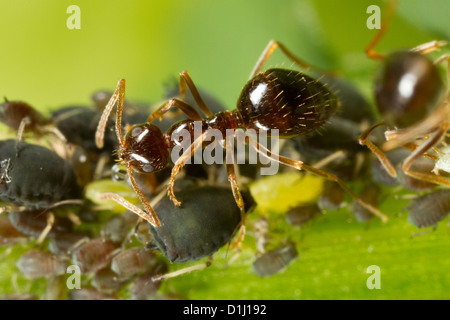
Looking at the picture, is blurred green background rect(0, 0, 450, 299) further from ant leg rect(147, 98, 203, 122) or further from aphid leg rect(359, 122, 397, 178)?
aphid leg rect(359, 122, 397, 178)

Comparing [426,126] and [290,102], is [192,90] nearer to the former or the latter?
[290,102]

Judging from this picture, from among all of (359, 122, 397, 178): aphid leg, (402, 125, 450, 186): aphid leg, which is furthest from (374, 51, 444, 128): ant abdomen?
(359, 122, 397, 178): aphid leg

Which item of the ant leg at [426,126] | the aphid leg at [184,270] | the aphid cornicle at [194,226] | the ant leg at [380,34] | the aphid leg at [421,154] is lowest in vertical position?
the aphid leg at [184,270]

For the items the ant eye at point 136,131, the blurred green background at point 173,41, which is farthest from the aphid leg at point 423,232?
the ant eye at point 136,131

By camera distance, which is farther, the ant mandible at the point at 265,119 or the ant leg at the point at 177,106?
the ant leg at the point at 177,106

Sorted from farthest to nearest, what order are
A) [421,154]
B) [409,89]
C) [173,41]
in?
1. [173,41]
2. [421,154]
3. [409,89]

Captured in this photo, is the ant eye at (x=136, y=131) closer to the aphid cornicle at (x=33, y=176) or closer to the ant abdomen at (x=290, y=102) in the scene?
the aphid cornicle at (x=33, y=176)

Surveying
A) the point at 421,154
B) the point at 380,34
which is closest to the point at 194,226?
the point at 421,154
